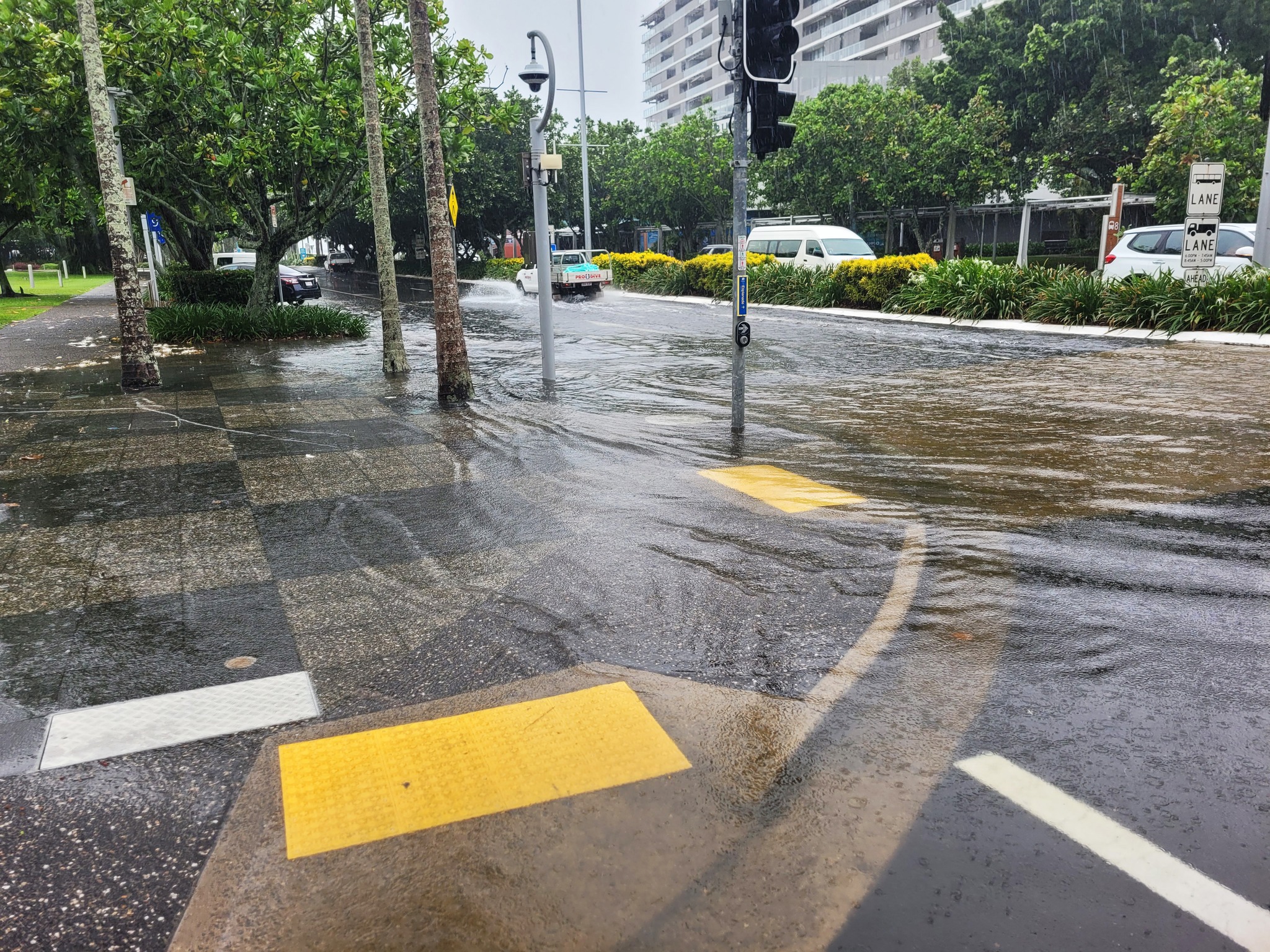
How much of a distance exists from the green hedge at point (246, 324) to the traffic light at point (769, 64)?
13027 millimetres

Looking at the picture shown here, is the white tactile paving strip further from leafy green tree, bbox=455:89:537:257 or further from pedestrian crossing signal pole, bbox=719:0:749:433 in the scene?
leafy green tree, bbox=455:89:537:257

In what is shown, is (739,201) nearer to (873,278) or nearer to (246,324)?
(246,324)

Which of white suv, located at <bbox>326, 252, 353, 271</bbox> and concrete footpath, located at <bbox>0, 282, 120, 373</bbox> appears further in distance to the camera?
white suv, located at <bbox>326, 252, 353, 271</bbox>

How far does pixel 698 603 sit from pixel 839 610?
68 centimetres

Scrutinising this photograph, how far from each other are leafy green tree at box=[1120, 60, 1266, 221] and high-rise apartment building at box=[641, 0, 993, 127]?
22.3 m

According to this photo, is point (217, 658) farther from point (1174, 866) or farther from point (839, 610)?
point (1174, 866)

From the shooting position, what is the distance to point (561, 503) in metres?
6.70

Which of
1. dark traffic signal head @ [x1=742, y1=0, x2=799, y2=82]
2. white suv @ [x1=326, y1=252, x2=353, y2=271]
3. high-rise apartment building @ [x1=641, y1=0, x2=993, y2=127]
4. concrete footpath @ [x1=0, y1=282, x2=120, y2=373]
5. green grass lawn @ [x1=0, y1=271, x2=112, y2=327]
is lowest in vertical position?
concrete footpath @ [x1=0, y1=282, x2=120, y2=373]

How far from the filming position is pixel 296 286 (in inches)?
1222

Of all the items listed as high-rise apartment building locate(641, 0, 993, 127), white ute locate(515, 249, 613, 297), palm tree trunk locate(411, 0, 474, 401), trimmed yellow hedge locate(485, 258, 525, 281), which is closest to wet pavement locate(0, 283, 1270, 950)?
palm tree trunk locate(411, 0, 474, 401)

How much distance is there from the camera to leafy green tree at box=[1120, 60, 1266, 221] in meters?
31.2

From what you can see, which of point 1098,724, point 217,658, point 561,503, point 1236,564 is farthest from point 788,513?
point 217,658

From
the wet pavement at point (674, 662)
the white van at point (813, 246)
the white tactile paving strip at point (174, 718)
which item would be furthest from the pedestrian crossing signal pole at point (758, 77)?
the white van at point (813, 246)

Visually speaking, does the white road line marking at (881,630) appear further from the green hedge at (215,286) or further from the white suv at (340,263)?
the white suv at (340,263)
